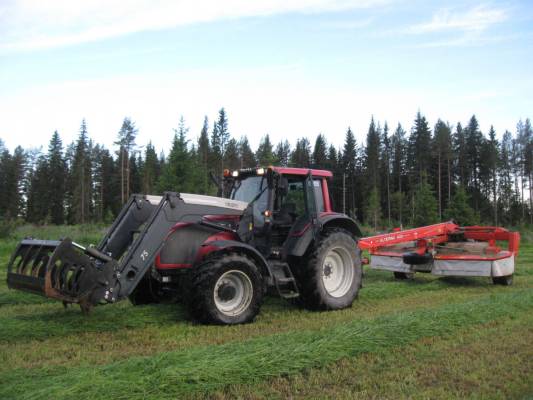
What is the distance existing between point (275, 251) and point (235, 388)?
11.7 feet

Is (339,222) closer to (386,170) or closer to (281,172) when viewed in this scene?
(281,172)

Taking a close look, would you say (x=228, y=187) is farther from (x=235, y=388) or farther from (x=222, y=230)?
(x=235, y=388)

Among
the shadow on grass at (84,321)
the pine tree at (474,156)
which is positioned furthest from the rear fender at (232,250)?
the pine tree at (474,156)

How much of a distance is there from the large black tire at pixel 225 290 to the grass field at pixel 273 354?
193mm

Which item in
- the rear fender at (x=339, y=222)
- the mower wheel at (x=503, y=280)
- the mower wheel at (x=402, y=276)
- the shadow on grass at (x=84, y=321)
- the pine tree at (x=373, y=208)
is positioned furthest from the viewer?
the pine tree at (x=373, y=208)

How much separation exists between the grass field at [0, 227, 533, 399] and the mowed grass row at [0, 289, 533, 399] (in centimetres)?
1

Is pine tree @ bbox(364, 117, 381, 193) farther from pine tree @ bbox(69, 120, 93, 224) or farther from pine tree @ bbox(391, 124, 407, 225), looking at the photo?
pine tree @ bbox(69, 120, 93, 224)

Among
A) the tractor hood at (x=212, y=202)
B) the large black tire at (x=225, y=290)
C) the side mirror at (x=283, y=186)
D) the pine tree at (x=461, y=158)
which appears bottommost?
the large black tire at (x=225, y=290)

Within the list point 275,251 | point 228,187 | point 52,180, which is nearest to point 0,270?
point 228,187

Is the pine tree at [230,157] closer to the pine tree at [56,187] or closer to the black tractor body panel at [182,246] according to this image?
the pine tree at [56,187]

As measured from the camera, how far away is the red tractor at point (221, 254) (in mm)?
5836

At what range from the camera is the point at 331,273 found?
8.09 metres

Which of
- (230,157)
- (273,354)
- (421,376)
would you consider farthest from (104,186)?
(421,376)

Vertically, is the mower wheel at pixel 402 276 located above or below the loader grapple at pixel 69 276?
below
